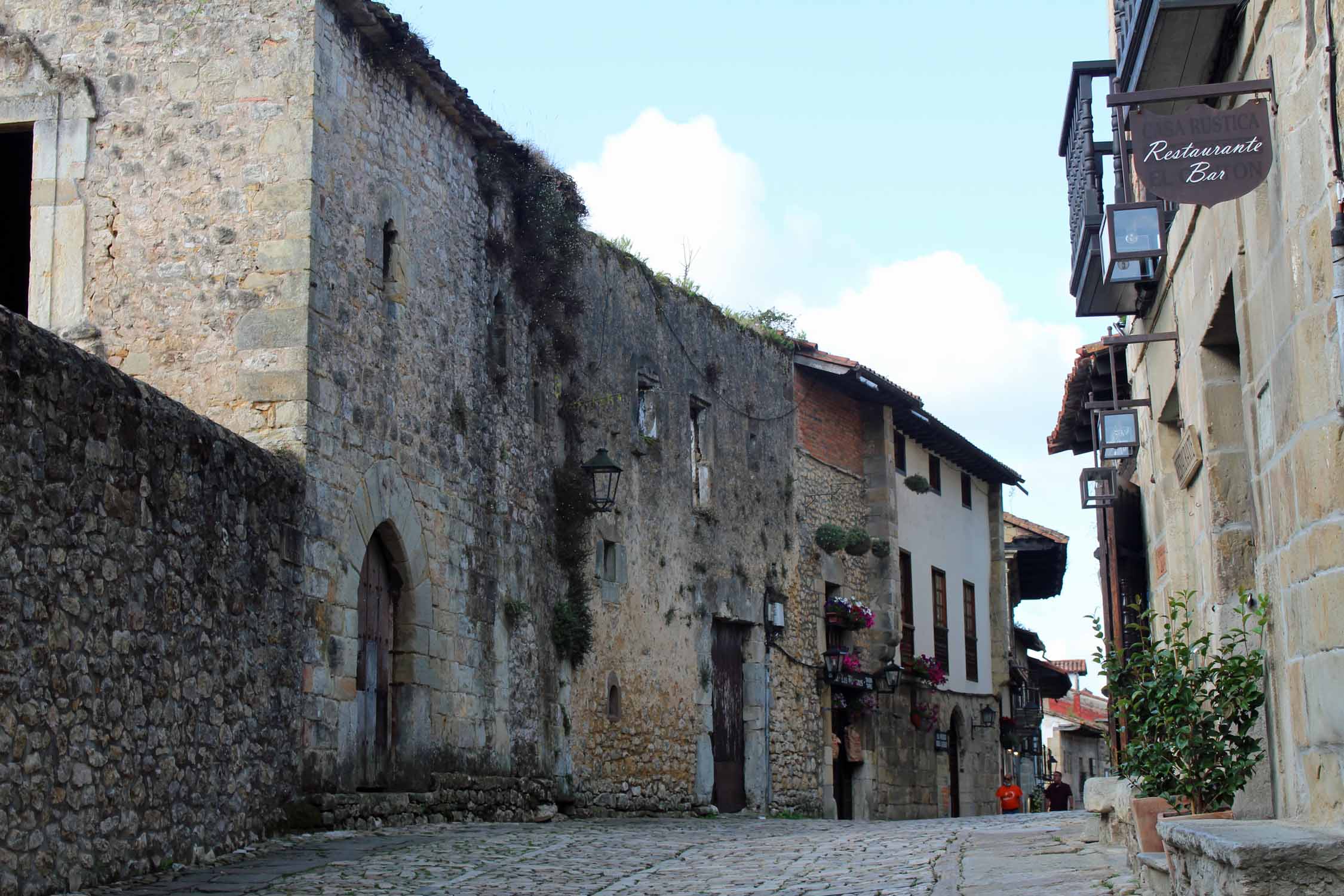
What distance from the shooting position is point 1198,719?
20.9ft

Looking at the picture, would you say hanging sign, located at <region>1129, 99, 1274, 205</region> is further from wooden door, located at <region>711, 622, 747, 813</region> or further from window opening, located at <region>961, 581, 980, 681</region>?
window opening, located at <region>961, 581, 980, 681</region>

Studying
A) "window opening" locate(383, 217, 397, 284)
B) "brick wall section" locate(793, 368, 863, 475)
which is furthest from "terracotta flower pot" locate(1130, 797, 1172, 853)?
"brick wall section" locate(793, 368, 863, 475)

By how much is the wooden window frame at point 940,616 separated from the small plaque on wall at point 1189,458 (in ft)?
49.5

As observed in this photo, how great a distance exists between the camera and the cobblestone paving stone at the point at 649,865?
24.8ft

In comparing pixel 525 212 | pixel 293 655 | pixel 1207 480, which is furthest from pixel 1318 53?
pixel 525 212

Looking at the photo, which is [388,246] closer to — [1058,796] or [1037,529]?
[1058,796]

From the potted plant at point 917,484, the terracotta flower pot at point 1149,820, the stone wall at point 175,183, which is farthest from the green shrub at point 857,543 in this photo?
the terracotta flower pot at point 1149,820

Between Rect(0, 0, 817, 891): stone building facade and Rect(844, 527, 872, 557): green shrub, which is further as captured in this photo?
Rect(844, 527, 872, 557): green shrub

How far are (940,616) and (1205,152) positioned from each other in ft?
63.1

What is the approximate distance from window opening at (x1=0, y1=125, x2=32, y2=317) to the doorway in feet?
10.8

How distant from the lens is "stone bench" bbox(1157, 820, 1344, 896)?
13.7 feet

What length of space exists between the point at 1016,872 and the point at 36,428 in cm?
529

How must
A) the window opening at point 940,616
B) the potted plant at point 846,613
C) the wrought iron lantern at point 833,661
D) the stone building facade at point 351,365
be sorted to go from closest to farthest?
1. the stone building facade at point 351,365
2. the wrought iron lantern at point 833,661
3. the potted plant at point 846,613
4. the window opening at point 940,616

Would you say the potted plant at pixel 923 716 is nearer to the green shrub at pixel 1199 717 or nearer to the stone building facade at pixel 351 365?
the stone building facade at pixel 351 365
